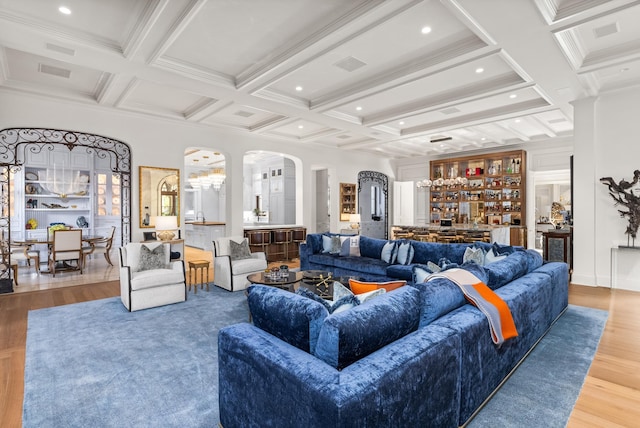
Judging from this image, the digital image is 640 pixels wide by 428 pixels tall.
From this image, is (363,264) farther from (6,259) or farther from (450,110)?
(6,259)

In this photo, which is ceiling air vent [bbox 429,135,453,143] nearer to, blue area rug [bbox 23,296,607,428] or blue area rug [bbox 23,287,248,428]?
blue area rug [bbox 23,296,607,428]

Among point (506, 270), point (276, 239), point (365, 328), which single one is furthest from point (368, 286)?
point (276, 239)

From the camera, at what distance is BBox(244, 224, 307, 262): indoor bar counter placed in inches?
324

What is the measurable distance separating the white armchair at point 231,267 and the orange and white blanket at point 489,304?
3535mm

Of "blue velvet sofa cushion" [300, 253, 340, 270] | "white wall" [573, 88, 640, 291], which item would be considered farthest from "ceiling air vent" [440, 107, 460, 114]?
"blue velvet sofa cushion" [300, 253, 340, 270]

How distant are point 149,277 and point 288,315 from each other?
329 centimetres

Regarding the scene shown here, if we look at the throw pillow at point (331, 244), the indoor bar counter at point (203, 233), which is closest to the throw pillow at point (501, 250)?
the throw pillow at point (331, 244)

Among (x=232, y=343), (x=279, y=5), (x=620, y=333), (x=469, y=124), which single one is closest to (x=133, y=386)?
(x=232, y=343)

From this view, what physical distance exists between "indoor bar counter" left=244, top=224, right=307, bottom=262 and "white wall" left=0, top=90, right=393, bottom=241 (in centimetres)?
35

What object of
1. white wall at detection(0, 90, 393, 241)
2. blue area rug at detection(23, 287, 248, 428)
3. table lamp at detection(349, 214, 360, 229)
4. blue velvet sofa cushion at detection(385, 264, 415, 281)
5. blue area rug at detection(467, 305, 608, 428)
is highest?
white wall at detection(0, 90, 393, 241)

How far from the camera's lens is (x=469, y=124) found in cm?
692

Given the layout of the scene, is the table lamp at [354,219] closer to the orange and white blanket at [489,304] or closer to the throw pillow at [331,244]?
the throw pillow at [331,244]

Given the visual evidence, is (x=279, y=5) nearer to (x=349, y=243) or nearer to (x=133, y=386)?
(x=133, y=386)

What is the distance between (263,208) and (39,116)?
7.13 m
